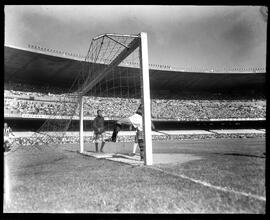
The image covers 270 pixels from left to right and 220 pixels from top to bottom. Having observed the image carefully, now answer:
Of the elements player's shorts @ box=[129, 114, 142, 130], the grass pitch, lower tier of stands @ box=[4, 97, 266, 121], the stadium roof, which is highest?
the stadium roof

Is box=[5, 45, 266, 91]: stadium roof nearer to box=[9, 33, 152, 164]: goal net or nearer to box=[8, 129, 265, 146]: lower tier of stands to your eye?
box=[9, 33, 152, 164]: goal net

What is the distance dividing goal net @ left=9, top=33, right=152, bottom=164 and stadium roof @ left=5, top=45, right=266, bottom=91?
196cm

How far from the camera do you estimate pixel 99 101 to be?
34.5 m

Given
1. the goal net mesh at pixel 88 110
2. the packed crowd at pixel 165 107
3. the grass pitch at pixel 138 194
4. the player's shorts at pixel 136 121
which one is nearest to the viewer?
the grass pitch at pixel 138 194

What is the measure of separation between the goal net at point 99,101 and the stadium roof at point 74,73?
6.42ft

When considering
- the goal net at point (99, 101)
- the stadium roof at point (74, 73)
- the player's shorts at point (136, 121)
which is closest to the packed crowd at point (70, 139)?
the goal net at point (99, 101)

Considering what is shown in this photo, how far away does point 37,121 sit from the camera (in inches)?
1121

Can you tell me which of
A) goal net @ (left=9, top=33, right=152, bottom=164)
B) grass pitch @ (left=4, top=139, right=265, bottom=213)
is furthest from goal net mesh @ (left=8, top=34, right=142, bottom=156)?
grass pitch @ (left=4, top=139, right=265, bottom=213)

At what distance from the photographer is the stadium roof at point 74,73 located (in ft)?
90.0

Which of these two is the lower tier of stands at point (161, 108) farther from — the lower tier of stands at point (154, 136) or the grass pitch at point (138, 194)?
the grass pitch at point (138, 194)

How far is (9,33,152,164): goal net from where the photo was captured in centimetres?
634

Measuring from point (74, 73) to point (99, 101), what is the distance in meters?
4.72
